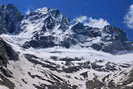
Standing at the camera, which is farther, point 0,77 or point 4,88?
point 0,77

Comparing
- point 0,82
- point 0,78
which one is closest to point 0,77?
point 0,78

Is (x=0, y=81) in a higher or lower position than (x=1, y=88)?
higher

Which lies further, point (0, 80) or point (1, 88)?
point (0, 80)

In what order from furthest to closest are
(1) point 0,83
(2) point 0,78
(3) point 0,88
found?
(2) point 0,78
(1) point 0,83
(3) point 0,88

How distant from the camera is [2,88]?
163250mm

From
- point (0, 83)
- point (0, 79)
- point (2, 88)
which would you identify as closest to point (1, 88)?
point (2, 88)

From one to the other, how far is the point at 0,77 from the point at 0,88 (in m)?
39.8

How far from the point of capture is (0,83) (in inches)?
7062

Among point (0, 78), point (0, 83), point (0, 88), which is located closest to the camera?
point (0, 88)

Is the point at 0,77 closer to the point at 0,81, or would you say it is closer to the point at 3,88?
the point at 0,81

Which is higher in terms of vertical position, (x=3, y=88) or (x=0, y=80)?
(x=0, y=80)

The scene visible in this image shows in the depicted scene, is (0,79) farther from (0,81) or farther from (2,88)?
(2,88)

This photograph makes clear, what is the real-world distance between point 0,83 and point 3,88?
15.3 metres

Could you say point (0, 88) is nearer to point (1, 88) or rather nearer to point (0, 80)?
point (1, 88)
